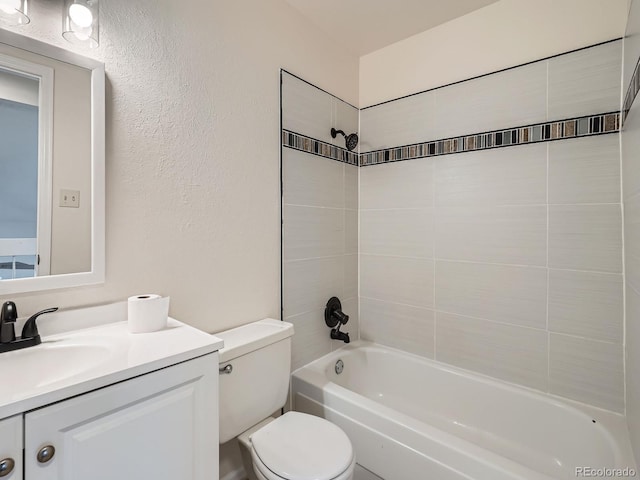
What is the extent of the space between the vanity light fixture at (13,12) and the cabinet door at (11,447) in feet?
3.61

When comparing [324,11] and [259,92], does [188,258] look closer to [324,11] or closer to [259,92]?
[259,92]

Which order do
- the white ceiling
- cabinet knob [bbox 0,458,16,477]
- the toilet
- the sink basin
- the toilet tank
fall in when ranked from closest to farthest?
cabinet knob [bbox 0,458,16,477] < the sink basin < the toilet < the toilet tank < the white ceiling

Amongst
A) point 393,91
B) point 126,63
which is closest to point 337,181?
point 393,91

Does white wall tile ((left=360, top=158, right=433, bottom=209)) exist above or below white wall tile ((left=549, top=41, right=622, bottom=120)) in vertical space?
below

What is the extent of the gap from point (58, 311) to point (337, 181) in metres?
1.60

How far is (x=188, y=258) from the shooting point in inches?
54.4

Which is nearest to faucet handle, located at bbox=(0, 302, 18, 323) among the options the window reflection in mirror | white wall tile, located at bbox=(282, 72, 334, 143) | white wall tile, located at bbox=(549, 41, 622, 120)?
the window reflection in mirror

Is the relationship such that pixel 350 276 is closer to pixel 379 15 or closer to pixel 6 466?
pixel 379 15

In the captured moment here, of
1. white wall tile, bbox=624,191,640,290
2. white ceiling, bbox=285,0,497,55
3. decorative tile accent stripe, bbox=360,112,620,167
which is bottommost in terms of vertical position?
white wall tile, bbox=624,191,640,290

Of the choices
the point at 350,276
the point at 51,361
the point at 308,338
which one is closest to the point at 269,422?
the point at 308,338

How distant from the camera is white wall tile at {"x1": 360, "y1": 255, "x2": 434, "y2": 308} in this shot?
6.68ft

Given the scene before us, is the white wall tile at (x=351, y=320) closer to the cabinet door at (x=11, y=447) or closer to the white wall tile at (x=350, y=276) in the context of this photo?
the white wall tile at (x=350, y=276)

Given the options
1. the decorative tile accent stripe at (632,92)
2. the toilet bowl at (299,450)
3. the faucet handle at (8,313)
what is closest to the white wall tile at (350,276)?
the toilet bowl at (299,450)

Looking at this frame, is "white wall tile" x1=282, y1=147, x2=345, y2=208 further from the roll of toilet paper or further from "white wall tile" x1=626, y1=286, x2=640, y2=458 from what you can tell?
"white wall tile" x1=626, y1=286, x2=640, y2=458
